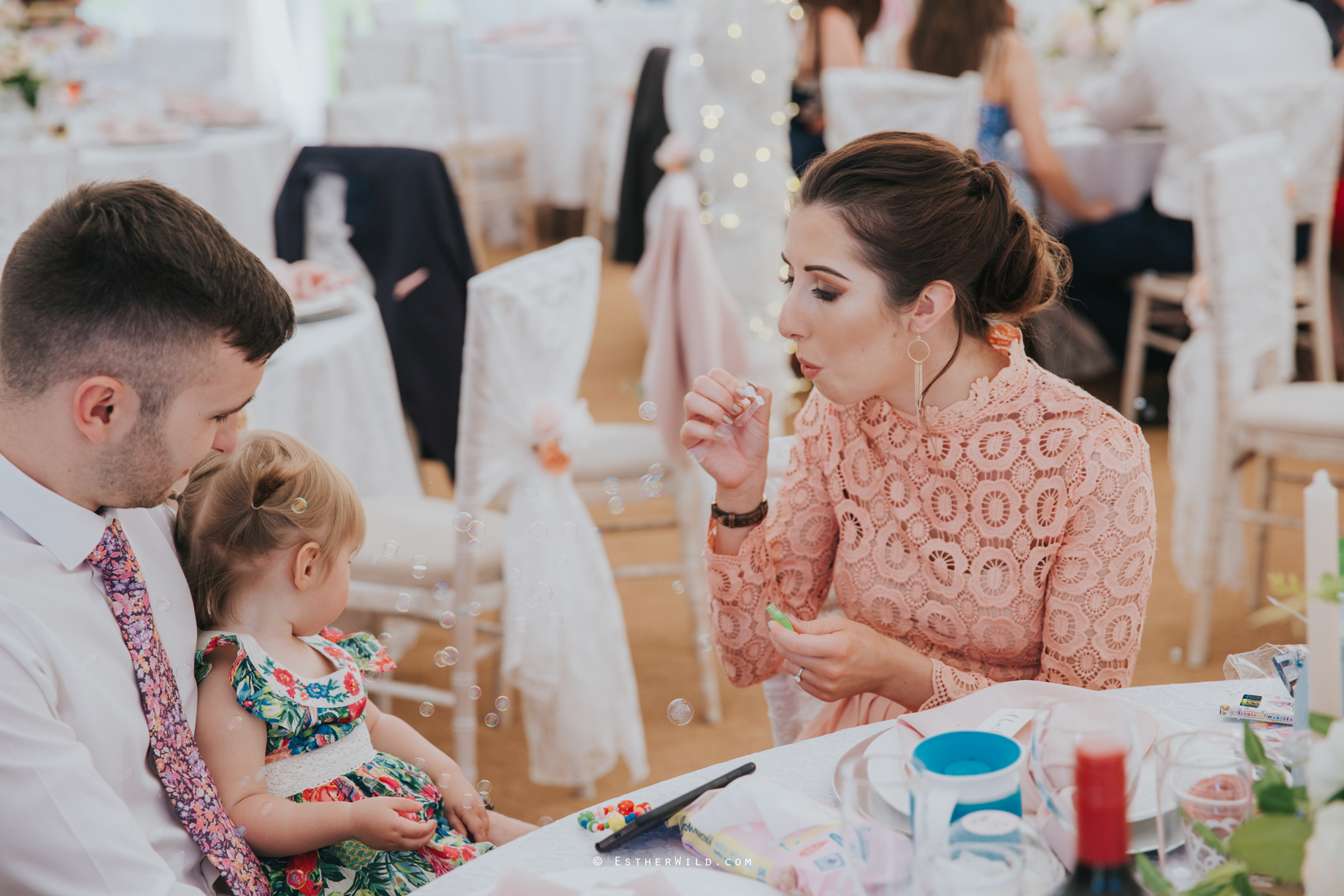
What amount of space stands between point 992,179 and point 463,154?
4535mm

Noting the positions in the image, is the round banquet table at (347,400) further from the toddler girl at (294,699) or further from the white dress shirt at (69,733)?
the white dress shirt at (69,733)

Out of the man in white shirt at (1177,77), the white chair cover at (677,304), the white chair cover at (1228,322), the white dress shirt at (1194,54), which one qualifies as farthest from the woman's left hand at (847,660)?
the white dress shirt at (1194,54)

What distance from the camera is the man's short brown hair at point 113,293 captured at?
2.93 feet

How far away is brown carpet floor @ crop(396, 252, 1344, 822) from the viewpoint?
2.40 metres

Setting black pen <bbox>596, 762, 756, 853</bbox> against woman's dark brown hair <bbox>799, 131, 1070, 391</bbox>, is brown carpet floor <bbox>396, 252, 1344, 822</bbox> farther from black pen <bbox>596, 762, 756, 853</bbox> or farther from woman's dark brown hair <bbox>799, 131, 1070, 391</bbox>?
black pen <bbox>596, 762, 756, 853</bbox>

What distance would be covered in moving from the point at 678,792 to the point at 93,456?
545 mm

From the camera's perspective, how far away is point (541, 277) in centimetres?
209

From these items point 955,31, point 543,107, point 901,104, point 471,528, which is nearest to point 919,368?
point 471,528

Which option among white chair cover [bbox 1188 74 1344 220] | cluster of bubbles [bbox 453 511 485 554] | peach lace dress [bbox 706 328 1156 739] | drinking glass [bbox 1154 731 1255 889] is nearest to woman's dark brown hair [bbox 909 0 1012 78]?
white chair cover [bbox 1188 74 1344 220]

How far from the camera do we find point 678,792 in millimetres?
954

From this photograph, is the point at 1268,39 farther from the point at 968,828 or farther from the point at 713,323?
the point at 968,828

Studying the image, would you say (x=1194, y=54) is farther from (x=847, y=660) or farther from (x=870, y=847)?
(x=870, y=847)

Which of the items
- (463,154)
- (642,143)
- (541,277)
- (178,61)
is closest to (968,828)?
(541,277)

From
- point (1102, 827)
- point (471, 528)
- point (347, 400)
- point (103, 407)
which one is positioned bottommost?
point (471, 528)
